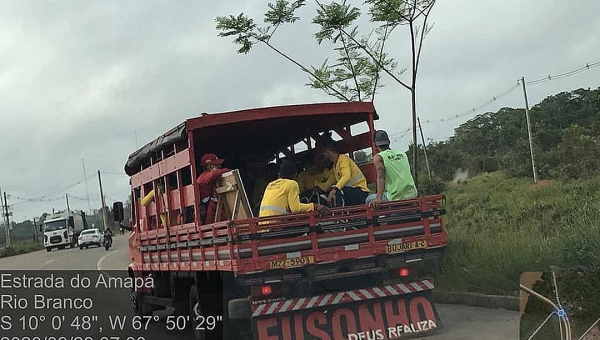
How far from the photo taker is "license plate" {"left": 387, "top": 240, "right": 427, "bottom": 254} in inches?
288

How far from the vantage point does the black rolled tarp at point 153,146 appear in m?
8.29

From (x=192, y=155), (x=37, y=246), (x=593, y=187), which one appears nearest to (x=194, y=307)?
(x=192, y=155)

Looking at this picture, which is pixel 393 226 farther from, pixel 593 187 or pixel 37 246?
pixel 37 246

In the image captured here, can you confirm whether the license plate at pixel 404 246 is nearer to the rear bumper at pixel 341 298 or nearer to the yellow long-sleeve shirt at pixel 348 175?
the rear bumper at pixel 341 298

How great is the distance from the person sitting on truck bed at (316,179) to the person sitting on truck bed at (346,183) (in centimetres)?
42

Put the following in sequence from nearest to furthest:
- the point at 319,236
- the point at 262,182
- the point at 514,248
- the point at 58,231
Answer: the point at 319,236, the point at 514,248, the point at 262,182, the point at 58,231

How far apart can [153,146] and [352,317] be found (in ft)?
12.8

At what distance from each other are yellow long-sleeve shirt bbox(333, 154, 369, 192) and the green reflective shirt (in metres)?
0.49

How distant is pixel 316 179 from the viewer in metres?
9.77

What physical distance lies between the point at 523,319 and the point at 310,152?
408 cm

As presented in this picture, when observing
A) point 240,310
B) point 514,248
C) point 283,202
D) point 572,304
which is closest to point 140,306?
point 240,310

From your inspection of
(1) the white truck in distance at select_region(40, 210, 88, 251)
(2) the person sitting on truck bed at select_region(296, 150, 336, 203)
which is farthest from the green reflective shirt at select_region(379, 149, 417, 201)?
(1) the white truck in distance at select_region(40, 210, 88, 251)

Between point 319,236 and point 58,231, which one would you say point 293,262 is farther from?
point 58,231

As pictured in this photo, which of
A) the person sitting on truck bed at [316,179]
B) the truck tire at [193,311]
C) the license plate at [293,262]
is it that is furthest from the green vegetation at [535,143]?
the license plate at [293,262]
